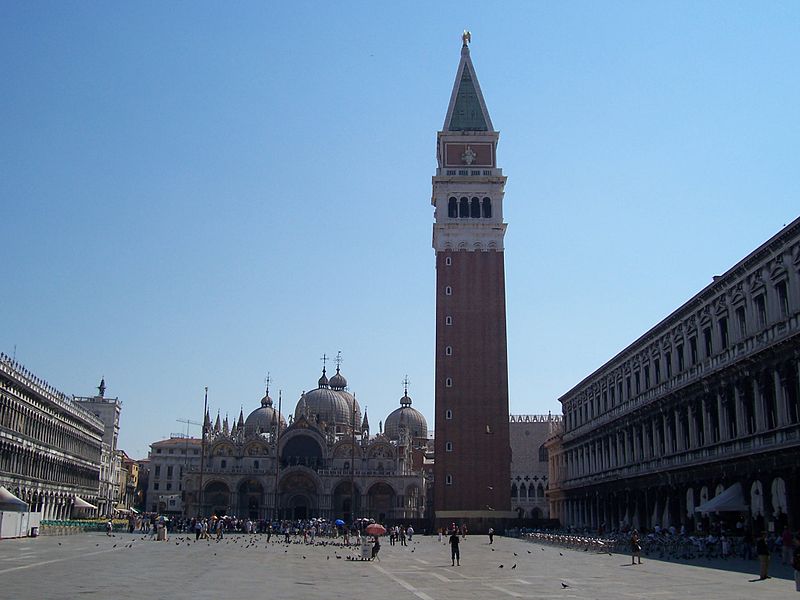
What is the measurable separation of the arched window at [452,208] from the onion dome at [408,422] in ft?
133

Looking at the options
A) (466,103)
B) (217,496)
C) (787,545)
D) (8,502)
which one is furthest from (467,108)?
(787,545)

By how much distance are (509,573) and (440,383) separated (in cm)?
4637

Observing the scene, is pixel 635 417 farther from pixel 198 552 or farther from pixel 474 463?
pixel 198 552

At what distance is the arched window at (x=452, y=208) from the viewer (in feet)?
258

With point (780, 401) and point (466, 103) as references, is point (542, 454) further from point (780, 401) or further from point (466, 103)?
point (780, 401)

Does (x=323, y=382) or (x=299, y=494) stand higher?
(x=323, y=382)

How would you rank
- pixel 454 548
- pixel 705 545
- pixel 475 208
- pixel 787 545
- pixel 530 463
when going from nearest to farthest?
pixel 787 545 → pixel 454 548 → pixel 705 545 → pixel 475 208 → pixel 530 463

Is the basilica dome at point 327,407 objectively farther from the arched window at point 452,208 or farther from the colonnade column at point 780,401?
the colonnade column at point 780,401

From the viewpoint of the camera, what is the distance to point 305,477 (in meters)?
96.2

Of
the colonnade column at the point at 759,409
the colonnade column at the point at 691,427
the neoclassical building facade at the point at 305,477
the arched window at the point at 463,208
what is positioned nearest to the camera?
the colonnade column at the point at 759,409

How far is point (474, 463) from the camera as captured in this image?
72.2 metres

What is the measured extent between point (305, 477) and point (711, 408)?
6273 cm

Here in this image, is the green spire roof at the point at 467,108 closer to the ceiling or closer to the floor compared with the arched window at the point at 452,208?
closer to the ceiling

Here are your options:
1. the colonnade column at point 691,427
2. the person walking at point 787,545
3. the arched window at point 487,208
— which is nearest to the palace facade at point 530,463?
the arched window at point 487,208
